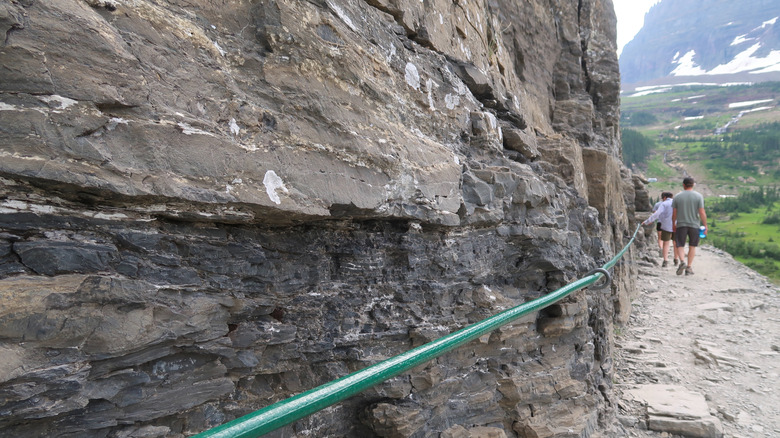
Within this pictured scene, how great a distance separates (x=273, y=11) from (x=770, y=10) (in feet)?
563

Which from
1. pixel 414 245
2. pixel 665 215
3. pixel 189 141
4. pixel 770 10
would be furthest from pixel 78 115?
pixel 770 10

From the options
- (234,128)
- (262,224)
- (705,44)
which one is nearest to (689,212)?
(262,224)

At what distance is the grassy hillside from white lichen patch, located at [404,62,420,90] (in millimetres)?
17776

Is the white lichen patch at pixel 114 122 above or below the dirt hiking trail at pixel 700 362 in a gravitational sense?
above

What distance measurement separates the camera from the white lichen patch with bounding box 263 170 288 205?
6.99 ft

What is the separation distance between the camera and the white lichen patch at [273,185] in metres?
2.13

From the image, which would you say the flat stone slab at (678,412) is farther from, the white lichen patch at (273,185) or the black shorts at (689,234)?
the black shorts at (689,234)

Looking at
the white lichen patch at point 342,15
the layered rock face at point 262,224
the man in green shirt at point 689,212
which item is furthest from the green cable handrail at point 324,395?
the man in green shirt at point 689,212

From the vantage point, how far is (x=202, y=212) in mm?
1988

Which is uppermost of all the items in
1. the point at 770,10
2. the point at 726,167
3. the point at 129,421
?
the point at 770,10

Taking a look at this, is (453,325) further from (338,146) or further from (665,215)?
(665,215)

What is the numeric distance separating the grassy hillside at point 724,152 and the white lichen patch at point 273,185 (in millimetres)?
18896

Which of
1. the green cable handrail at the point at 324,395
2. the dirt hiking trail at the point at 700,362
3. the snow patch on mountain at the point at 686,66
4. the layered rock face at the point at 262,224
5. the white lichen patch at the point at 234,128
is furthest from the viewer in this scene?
the snow patch on mountain at the point at 686,66

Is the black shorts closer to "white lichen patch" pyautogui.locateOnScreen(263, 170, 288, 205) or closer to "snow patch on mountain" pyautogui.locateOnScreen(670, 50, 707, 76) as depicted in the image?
"white lichen patch" pyautogui.locateOnScreen(263, 170, 288, 205)
